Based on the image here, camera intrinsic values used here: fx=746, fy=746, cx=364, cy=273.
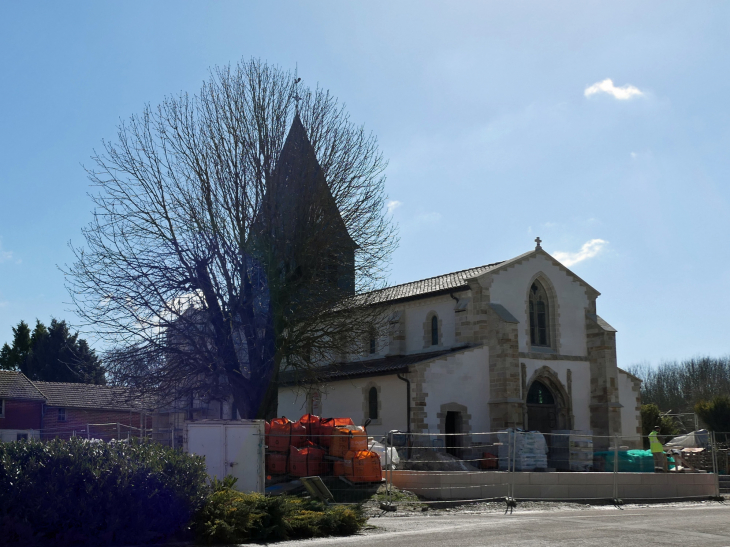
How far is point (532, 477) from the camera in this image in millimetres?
20891

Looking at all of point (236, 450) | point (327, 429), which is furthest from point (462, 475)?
point (236, 450)

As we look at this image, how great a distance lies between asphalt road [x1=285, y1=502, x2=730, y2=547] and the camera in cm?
1214

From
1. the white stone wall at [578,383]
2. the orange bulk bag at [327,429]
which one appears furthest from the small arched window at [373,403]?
the orange bulk bag at [327,429]

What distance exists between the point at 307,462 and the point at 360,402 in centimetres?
1185

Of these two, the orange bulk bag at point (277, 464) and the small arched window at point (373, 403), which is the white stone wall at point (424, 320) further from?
the orange bulk bag at point (277, 464)

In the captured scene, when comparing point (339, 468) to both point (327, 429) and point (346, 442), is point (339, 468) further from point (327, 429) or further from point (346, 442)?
point (327, 429)

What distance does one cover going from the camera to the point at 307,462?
20000 mm

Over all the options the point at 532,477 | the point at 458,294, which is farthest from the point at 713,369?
the point at 532,477

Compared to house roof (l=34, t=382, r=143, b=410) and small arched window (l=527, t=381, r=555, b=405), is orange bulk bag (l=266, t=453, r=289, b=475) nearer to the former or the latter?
small arched window (l=527, t=381, r=555, b=405)

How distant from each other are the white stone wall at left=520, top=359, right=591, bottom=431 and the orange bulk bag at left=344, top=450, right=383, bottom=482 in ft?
47.2

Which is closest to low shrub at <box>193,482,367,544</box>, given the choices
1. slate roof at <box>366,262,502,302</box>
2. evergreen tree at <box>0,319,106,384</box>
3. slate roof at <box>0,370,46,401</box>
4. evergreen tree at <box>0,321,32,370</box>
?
slate roof at <box>366,262,502,302</box>

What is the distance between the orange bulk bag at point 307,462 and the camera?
20.0 meters

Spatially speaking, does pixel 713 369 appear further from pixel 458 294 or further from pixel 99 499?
pixel 99 499

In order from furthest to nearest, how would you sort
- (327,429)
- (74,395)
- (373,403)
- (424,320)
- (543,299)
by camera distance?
(74,395) < (424,320) < (543,299) < (373,403) < (327,429)
